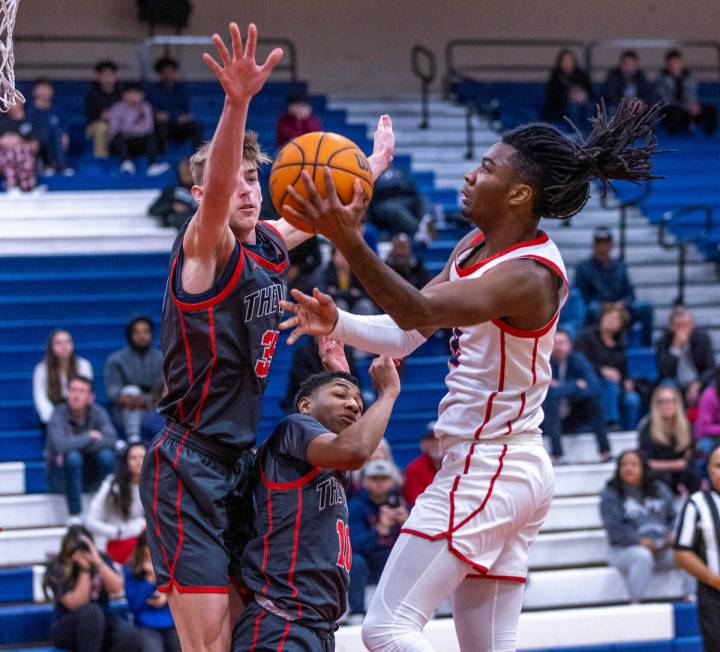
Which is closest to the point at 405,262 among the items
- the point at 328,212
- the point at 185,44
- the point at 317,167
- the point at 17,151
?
the point at 17,151

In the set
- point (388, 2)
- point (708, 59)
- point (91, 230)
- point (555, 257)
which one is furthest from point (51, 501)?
point (708, 59)

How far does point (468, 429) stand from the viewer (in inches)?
157

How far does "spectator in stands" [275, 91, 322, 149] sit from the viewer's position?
12.6 metres

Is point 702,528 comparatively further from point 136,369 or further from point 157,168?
point 157,168

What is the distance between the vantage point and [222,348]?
396 cm

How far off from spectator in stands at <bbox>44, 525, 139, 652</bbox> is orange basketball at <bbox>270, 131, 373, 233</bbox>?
4.27 m

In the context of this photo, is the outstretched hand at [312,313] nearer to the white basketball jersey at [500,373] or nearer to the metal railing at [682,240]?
the white basketball jersey at [500,373]

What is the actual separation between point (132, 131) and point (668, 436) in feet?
21.1

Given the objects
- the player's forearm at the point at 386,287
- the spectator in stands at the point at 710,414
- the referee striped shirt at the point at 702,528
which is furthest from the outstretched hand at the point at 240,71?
the spectator in stands at the point at 710,414

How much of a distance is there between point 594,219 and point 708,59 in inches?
197

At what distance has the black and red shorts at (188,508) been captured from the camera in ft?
13.0

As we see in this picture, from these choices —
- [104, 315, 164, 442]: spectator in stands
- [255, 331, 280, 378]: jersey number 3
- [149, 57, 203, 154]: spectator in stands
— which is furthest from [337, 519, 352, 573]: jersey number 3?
[149, 57, 203, 154]: spectator in stands

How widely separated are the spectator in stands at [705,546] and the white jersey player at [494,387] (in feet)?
12.1

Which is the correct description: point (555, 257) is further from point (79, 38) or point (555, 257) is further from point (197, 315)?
point (79, 38)
